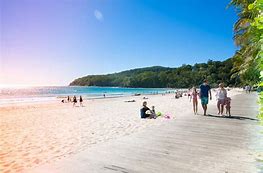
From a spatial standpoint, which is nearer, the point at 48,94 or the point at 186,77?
the point at 48,94

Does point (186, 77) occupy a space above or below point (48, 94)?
above

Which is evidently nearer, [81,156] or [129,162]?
[129,162]

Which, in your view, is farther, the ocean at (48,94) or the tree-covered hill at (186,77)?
the tree-covered hill at (186,77)

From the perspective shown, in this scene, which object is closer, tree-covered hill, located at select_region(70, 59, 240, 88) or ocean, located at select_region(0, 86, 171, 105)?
ocean, located at select_region(0, 86, 171, 105)

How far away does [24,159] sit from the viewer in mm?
5625

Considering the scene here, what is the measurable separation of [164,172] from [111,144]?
91.7 inches

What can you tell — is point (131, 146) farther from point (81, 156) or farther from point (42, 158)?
point (42, 158)

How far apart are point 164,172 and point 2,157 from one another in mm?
3647

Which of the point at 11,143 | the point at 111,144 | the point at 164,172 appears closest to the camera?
the point at 164,172

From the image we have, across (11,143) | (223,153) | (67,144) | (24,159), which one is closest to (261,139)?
(223,153)

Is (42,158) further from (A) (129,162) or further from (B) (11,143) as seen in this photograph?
(B) (11,143)

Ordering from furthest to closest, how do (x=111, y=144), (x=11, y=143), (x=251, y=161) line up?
1. (x=11, y=143)
2. (x=111, y=144)
3. (x=251, y=161)

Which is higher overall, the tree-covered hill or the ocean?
the tree-covered hill

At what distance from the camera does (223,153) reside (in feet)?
17.8
